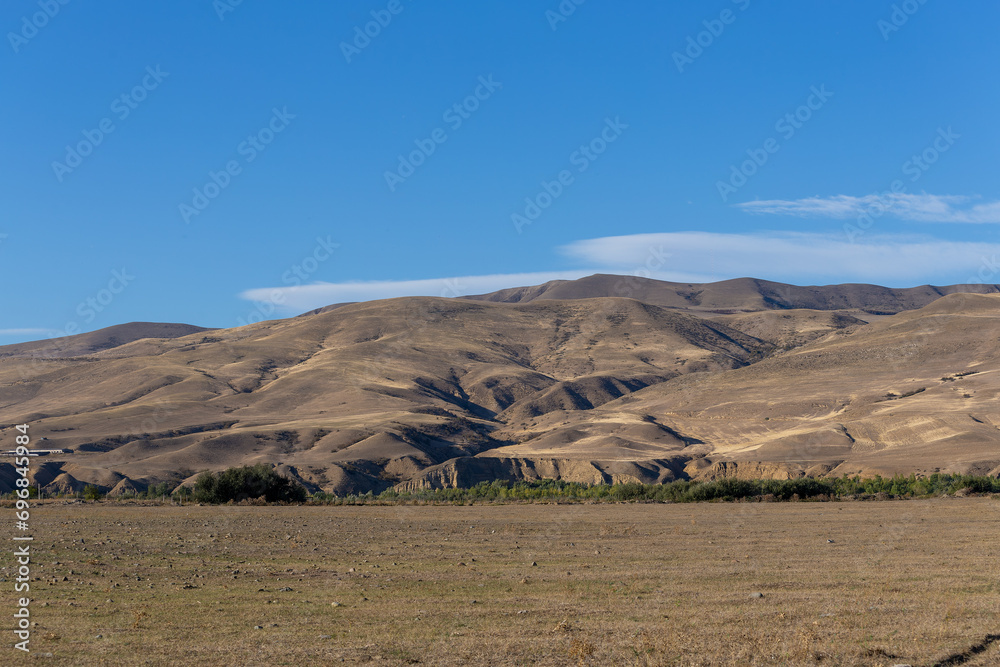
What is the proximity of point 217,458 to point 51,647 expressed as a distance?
257ft

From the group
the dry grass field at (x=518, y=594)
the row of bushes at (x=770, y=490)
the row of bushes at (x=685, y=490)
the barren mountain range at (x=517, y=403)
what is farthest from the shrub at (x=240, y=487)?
the barren mountain range at (x=517, y=403)

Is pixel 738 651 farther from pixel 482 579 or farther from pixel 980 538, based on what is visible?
pixel 980 538

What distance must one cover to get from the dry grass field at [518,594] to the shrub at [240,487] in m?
18.8

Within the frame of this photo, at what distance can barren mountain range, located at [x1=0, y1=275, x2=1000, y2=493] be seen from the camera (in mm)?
79438

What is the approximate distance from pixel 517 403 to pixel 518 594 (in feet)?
412

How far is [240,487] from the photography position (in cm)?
4891

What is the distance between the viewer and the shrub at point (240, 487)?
48.7 m

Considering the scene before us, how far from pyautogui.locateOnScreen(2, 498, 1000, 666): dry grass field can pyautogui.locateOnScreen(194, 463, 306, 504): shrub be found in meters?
18.8

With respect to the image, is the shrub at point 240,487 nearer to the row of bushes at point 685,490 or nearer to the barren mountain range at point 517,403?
the row of bushes at point 685,490

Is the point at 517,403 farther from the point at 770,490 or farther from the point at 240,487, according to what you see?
the point at 770,490

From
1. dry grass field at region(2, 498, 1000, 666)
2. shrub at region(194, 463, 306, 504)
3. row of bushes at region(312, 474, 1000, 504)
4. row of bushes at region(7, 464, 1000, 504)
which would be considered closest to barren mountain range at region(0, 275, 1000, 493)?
row of bushes at region(312, 474, 1000, 504)

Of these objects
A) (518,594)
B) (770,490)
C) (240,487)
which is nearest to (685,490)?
(770,490)

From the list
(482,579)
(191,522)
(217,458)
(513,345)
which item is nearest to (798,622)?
(482,579)

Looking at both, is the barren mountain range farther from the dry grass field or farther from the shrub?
the dry grass field
